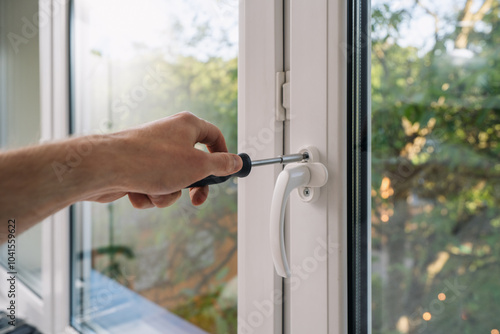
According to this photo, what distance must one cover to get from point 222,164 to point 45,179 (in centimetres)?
18

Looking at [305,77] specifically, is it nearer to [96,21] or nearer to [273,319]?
[273,319]

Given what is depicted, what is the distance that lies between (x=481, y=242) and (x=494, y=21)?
0.23 meters

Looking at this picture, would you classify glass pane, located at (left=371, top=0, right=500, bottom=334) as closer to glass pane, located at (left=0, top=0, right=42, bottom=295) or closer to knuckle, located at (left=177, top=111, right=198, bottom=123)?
knuckle, located at (left=177, top=111, right=198, bottom=123)

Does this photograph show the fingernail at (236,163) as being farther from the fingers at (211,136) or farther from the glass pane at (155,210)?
the glass pane at (155,210)

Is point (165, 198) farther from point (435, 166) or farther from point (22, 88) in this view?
point (22, 88)

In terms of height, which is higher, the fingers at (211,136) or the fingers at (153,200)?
the fingers at (211,136)

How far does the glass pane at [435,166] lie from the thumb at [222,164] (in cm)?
18

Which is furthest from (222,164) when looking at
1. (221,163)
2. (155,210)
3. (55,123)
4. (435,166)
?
(55,123)

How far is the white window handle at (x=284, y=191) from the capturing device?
435mm

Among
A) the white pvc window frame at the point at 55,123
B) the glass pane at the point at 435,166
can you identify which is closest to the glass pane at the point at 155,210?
the white pvc window frame at the point at 55,123

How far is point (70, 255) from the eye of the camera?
110 centimetres

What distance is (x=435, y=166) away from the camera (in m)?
0.42

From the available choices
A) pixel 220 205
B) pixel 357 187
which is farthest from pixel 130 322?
pixel 357 187

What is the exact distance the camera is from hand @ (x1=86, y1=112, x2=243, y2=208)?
39 cm
